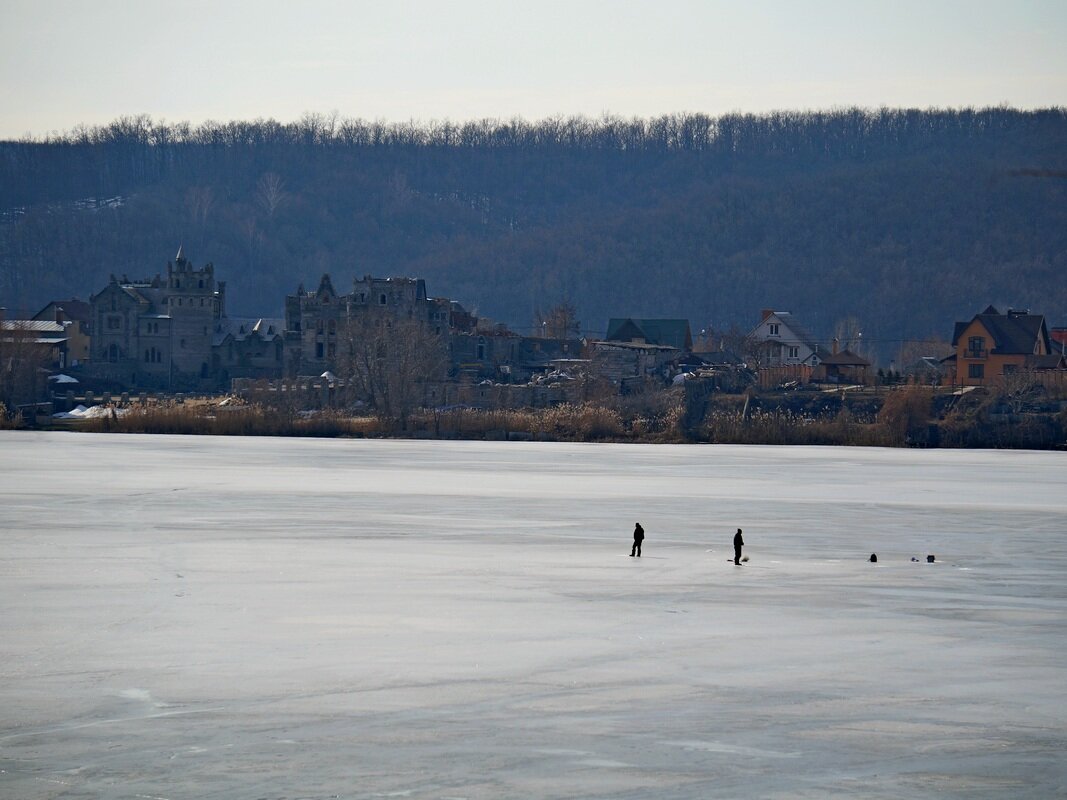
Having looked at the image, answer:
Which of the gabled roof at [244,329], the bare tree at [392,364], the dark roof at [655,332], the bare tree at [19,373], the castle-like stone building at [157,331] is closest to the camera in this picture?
the bare tree at [392,364]

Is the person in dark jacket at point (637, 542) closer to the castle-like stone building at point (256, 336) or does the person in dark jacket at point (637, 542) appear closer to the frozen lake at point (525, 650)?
the frozen lake at point (525, 650)

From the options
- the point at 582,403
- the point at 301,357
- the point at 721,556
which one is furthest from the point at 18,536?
the point at 301,357

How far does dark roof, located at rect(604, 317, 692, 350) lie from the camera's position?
102 metres

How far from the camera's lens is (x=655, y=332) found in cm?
10644

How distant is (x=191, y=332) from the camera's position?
98.4 m

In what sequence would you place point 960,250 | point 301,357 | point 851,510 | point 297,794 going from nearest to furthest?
1. point 297,794
2. point 851,510
3. point 301,357
4. point 960,250

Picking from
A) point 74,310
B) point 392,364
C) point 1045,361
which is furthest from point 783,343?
point 74,310

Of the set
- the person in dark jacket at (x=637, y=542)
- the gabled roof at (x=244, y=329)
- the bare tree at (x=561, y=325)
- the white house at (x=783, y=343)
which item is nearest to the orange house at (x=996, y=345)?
the white house at (x=783, y=343)

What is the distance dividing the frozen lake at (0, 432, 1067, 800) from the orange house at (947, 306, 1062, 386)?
160ft

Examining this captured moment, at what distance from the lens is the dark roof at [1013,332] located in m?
75.9

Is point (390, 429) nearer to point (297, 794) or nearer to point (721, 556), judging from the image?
point (721, 556)

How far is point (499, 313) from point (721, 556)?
6426 inches

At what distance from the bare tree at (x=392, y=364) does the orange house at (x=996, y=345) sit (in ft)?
89.7

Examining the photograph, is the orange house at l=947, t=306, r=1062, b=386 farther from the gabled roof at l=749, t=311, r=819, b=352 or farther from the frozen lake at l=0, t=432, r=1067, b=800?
the frozen lake at l=0, t=432, r=1067, b=800
